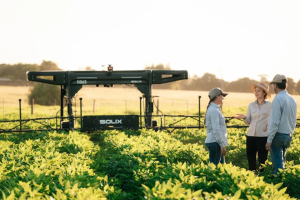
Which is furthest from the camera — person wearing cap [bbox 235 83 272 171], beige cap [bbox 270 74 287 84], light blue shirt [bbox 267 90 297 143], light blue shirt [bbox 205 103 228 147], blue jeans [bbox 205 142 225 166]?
person wearing cap [bbox 235 83 272 171]

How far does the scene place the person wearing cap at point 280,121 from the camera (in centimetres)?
571

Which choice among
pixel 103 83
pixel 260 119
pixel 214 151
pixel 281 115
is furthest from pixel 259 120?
pixel 103 83

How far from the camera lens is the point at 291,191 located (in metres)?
5.06

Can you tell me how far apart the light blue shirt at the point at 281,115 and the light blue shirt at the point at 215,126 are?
33.9 inches

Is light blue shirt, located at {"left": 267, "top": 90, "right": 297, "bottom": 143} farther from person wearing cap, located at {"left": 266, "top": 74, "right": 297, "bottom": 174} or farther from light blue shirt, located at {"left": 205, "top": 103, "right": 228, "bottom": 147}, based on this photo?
light blue shirt, located at {"left": 205, "top": 103, "right": 228, "bottom": 147}

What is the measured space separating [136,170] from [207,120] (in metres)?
1.74

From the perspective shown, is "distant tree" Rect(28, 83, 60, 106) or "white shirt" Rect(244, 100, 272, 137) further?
"distant tree" Rect(28, 83, 60, 106)

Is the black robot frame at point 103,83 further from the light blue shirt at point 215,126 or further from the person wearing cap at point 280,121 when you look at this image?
the person wearing cap at point 280,121

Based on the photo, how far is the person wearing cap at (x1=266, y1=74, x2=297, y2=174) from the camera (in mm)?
5715

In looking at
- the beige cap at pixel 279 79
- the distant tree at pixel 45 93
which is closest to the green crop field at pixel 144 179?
the beige cap at pixel 279 79

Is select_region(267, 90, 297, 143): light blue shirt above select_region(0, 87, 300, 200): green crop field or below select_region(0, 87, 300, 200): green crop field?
above

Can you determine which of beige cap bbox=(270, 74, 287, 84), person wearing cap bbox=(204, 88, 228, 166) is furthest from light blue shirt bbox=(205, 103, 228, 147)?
beige cap bbox=(270, 74, 287, 84)

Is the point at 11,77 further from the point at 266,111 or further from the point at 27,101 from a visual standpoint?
the point at 266,111

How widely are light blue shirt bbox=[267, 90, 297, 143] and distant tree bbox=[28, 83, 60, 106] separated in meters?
43.6
